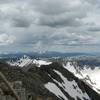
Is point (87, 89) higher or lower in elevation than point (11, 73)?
lower

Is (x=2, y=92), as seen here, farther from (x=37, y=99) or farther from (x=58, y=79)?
(x=58, y=79)

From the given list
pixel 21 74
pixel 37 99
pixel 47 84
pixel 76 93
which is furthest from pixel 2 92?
pixel 76 93

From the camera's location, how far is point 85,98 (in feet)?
569

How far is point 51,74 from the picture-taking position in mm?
182375

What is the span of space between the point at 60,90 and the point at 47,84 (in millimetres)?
6709

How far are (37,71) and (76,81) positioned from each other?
83.5ft

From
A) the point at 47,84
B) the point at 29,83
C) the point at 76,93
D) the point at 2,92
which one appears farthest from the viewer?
the point at 76,93

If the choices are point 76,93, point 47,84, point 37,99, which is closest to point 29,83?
point 47,84

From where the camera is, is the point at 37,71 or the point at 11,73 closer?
the point at 11,73

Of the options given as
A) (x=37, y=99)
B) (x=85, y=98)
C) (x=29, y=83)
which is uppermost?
(x=37, y=99)

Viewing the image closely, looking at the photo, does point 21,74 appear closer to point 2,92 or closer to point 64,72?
point 64,72

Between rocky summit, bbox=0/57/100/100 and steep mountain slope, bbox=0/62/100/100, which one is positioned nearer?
rocky summit, bbox=0/57/100/100

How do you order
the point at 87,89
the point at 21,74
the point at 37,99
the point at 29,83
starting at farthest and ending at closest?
the point at 87,89, the point at 21,74, the point at 29,83, the point at 37,99

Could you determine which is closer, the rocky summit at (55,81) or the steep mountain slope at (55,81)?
the rocky summit at (55,81)
